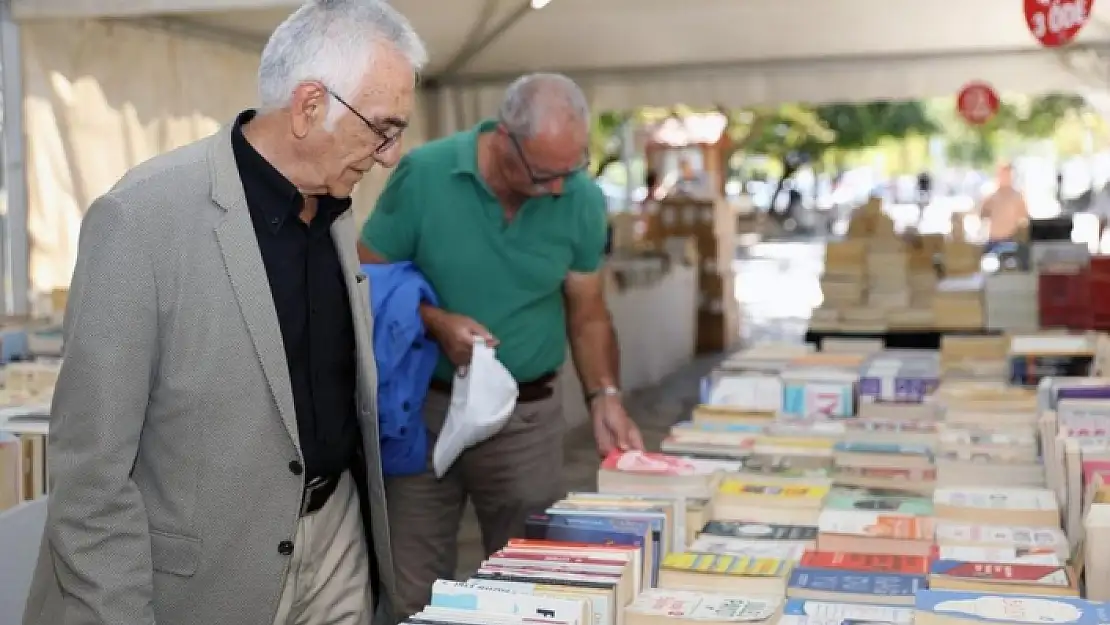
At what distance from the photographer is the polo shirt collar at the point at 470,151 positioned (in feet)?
9.37

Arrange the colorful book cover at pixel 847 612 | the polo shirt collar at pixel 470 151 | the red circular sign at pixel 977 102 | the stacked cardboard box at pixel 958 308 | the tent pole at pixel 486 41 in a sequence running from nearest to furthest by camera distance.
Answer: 1. the colorful book cover at pixel 847 612
2. the polo shirt collar at pixel 470 151
3. the stacked cardboard box at pixel 958 308
4. the tent pole at pixel 486 41
5. the red circular sign at pixel 977 102

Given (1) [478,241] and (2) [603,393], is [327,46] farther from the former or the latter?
(2) [603,393]

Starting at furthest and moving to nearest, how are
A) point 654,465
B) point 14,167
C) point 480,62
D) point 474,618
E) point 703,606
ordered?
point 480,62 → point 14,167 → point 654,465 → point 703,606 → point 474,618

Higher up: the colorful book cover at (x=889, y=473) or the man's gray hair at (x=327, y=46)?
the man's gray hair at (x=327, y=46)

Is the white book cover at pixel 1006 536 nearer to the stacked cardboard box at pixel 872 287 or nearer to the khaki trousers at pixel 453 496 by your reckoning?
the khaki trousers at pixel 453 496

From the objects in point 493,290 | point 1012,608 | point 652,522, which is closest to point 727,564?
point 652,522

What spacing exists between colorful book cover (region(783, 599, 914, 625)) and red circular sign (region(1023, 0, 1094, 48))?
3.43m

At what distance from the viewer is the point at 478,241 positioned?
2875 millimetres

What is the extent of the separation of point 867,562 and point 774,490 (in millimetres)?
386

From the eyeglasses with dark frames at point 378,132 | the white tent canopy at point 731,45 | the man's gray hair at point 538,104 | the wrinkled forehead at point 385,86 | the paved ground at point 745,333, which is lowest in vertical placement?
the paved ground at point 745,333

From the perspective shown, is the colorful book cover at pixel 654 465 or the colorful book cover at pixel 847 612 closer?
the colorful book cover at pixel 847 612

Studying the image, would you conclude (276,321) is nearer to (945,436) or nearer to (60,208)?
(945,436)

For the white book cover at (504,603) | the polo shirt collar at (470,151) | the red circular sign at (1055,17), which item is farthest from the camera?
the red circular sign at (1055,17)

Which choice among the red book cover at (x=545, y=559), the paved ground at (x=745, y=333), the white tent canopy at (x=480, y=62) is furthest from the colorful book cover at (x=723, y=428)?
the white tent canopy at (x=480, y=62)
